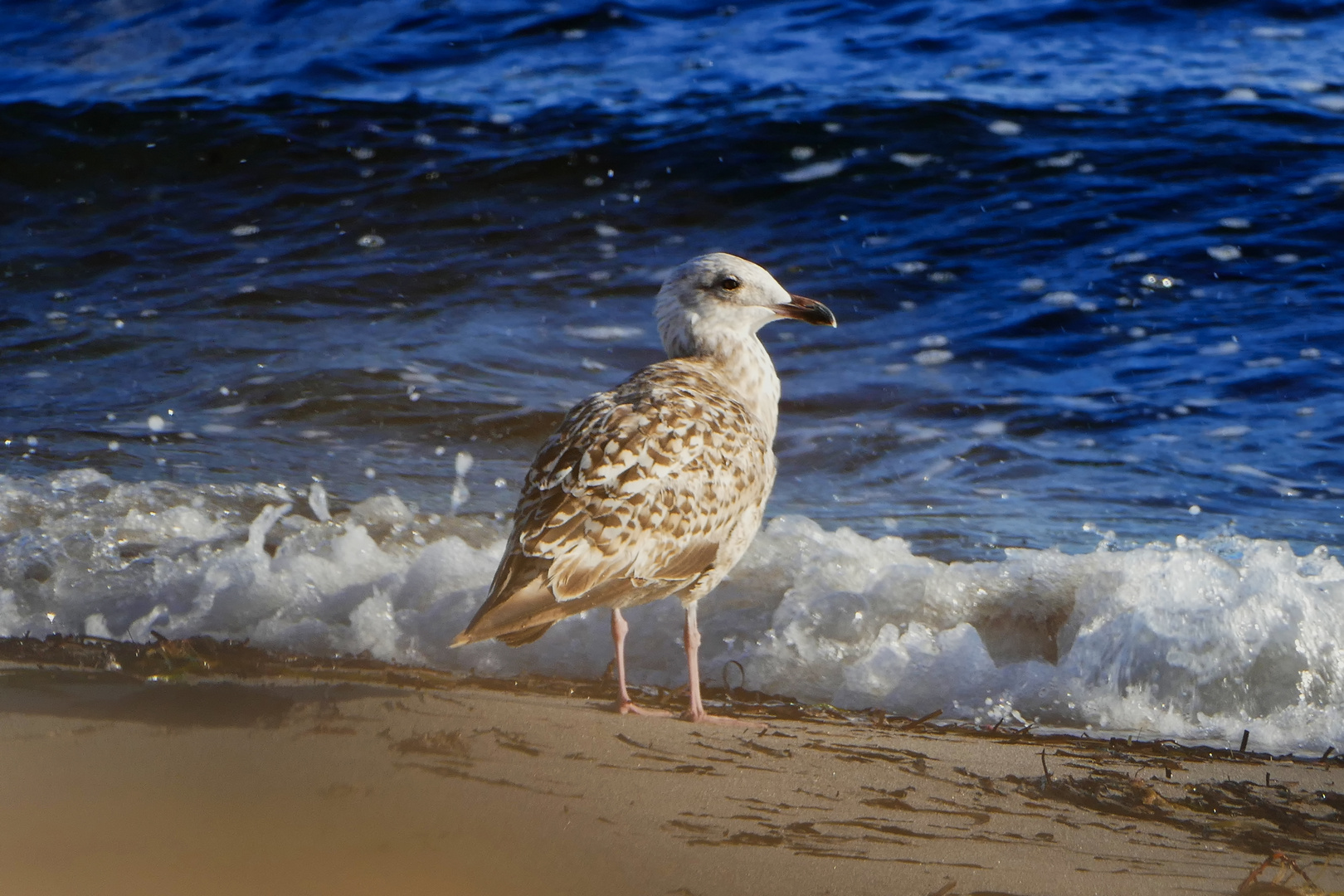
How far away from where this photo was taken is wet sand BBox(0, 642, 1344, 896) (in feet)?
8.73

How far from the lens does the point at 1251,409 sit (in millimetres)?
7617

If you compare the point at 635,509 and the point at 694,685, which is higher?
the point at 635,509

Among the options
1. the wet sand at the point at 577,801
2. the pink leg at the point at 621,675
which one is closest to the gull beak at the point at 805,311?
the pink leg at the point at 621,675

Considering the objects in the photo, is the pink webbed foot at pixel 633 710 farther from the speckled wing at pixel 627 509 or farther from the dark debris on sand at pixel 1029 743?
the speckled wing at pixel 627 509

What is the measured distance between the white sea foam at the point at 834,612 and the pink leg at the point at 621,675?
65 centimetres

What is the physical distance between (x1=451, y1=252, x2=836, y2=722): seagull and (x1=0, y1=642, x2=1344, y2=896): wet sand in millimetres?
374

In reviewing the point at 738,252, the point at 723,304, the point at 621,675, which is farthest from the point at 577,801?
the point at 738,252

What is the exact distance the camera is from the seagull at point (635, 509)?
3789 mm

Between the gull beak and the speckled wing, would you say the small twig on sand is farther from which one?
the gull beak

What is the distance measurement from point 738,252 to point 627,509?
7.22 meters

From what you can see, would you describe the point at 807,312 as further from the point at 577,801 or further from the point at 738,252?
the point at 738,252

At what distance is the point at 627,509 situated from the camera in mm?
3922

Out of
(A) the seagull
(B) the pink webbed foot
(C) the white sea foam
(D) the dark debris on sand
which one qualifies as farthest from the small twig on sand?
(B) the pink webbed foot

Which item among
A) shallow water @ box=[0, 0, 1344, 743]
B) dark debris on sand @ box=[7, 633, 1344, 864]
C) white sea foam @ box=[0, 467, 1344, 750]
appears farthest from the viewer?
shallow water @ box=[0, 0, 1344, 743]
